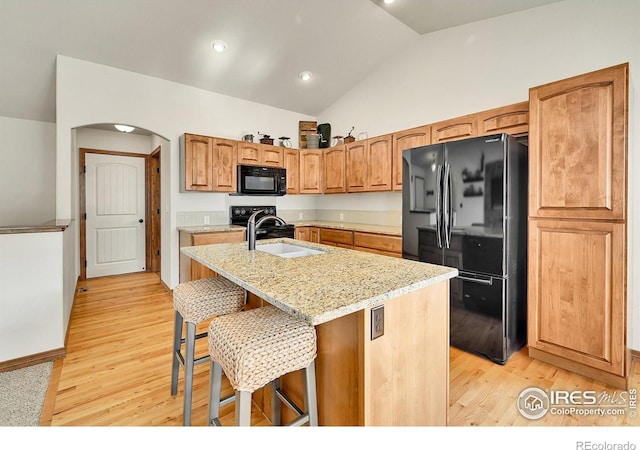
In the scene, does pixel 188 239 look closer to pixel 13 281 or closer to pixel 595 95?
pixel 13 281

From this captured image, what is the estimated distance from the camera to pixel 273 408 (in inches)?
61.2

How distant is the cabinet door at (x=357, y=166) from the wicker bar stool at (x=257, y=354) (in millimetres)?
3006

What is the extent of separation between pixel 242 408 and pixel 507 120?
2.92 meters

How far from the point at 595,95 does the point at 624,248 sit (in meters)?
0.99

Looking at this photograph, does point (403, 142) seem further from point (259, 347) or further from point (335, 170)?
point (259, 347)

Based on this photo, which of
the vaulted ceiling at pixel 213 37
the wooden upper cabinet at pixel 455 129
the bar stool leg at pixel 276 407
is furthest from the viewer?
the wooden upper cabinet at pixel 455 129

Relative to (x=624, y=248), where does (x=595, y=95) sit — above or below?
above

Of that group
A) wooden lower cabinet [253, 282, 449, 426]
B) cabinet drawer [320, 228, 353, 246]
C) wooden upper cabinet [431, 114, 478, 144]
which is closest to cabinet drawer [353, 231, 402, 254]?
cabinet drawer [320, 228, 353, 246]

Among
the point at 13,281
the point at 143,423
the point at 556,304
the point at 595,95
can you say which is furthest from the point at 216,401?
the point at 595,95

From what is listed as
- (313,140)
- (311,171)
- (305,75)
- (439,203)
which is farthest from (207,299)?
(313,140)

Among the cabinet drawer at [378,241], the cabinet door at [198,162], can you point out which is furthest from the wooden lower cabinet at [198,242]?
the cabinet drawer at [378,241]

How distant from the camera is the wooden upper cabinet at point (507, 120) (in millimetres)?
2549

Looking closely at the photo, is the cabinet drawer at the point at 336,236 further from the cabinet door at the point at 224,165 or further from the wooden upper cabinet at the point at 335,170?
the cabinet door at the point at 224,165

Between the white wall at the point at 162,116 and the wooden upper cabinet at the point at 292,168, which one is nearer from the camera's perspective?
the white wall at the point at 162,116
